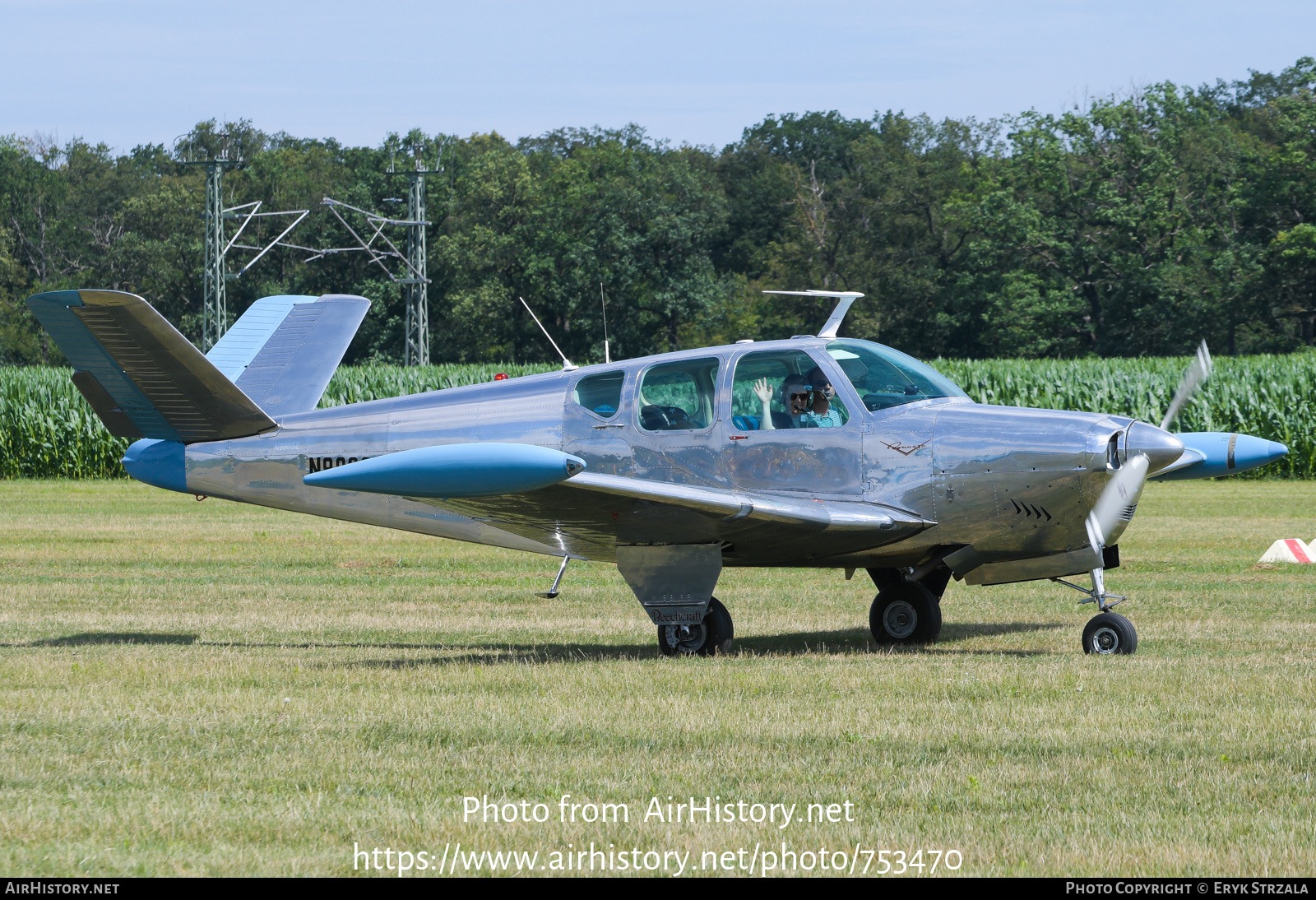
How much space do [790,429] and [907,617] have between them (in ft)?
6.14

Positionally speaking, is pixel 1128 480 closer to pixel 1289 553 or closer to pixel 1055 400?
pixel 1289 553

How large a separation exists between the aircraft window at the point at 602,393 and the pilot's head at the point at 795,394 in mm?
1248

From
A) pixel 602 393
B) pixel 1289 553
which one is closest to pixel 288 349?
pixel 602 393

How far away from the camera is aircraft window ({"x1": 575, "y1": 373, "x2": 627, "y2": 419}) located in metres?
10.9

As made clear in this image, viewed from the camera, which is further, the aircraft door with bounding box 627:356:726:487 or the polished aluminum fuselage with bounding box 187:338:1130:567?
the aircraft door with bounding box 627:356:726:487

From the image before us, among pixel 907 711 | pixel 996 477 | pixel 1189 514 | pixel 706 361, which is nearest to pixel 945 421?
pixel 996 477

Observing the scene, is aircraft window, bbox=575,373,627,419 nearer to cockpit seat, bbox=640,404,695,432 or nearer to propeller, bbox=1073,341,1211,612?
cockpit seat, bbox=640,404,695,432

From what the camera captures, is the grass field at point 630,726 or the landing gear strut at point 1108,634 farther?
the landing gear strut at point 1108,634

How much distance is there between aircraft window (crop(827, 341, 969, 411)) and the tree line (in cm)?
5365

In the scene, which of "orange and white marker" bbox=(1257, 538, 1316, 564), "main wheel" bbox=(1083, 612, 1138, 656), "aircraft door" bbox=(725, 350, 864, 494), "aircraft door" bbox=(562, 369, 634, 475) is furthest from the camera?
"orange and white marker" bbox=(1257, 538, 1316, 564)

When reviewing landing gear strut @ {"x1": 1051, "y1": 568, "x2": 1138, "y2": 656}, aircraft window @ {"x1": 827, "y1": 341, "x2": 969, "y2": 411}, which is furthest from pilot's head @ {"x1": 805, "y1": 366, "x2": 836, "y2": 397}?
landing gear strut @ {"x1": 1051, "y1": 568, "x2": 1138, "y2": 656}

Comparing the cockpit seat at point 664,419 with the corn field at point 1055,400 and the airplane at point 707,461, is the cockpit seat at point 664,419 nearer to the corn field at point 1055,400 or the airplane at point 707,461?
the airplane at point 707,461

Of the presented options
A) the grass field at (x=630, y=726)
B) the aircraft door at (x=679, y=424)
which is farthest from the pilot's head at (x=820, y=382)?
the grass field at (x=630, y=726)

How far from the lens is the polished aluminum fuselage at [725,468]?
390 inches
